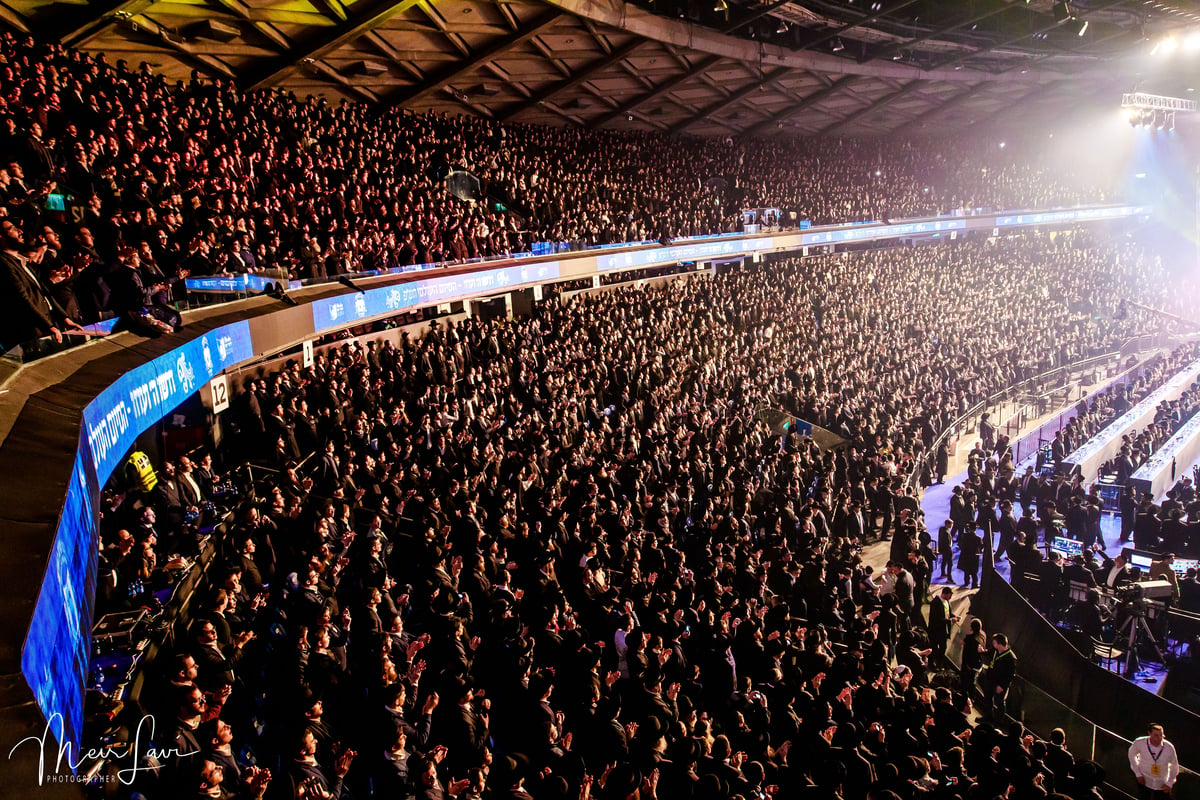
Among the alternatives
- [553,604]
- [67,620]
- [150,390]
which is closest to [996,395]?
[553,604]

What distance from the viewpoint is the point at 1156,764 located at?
298 inches

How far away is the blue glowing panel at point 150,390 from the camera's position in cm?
508

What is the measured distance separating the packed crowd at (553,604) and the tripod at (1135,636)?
2717 millimetres

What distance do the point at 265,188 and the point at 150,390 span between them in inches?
351

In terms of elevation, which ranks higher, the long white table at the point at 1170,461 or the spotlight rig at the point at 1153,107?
the spotlight rig at the point at 1153,107

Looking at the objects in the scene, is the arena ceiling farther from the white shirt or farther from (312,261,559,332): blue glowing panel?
the white shirt

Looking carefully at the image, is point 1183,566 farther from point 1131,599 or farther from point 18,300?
point 18,300

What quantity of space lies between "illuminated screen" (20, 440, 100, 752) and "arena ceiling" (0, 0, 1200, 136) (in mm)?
15153

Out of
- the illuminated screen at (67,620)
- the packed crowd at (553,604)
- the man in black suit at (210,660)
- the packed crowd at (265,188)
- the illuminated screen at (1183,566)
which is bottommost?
the illuminated screen at (1183,566)

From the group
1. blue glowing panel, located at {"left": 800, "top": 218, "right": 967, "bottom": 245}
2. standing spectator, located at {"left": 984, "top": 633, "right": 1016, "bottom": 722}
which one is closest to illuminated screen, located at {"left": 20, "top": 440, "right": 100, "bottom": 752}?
standing spectator, located at {"left": 984, "top": 633, "right": 1016, "bottom": 722}

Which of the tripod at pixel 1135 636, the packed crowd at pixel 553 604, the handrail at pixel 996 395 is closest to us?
the packed crowd at pixel 553 604

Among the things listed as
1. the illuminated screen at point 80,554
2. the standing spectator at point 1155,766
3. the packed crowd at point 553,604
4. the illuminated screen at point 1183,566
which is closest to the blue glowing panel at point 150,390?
the illuminated screen at point 80,554

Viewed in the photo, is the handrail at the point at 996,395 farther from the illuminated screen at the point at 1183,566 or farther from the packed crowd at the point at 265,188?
the packed crowd at the point at 265,188

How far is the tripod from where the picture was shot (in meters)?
10.9
